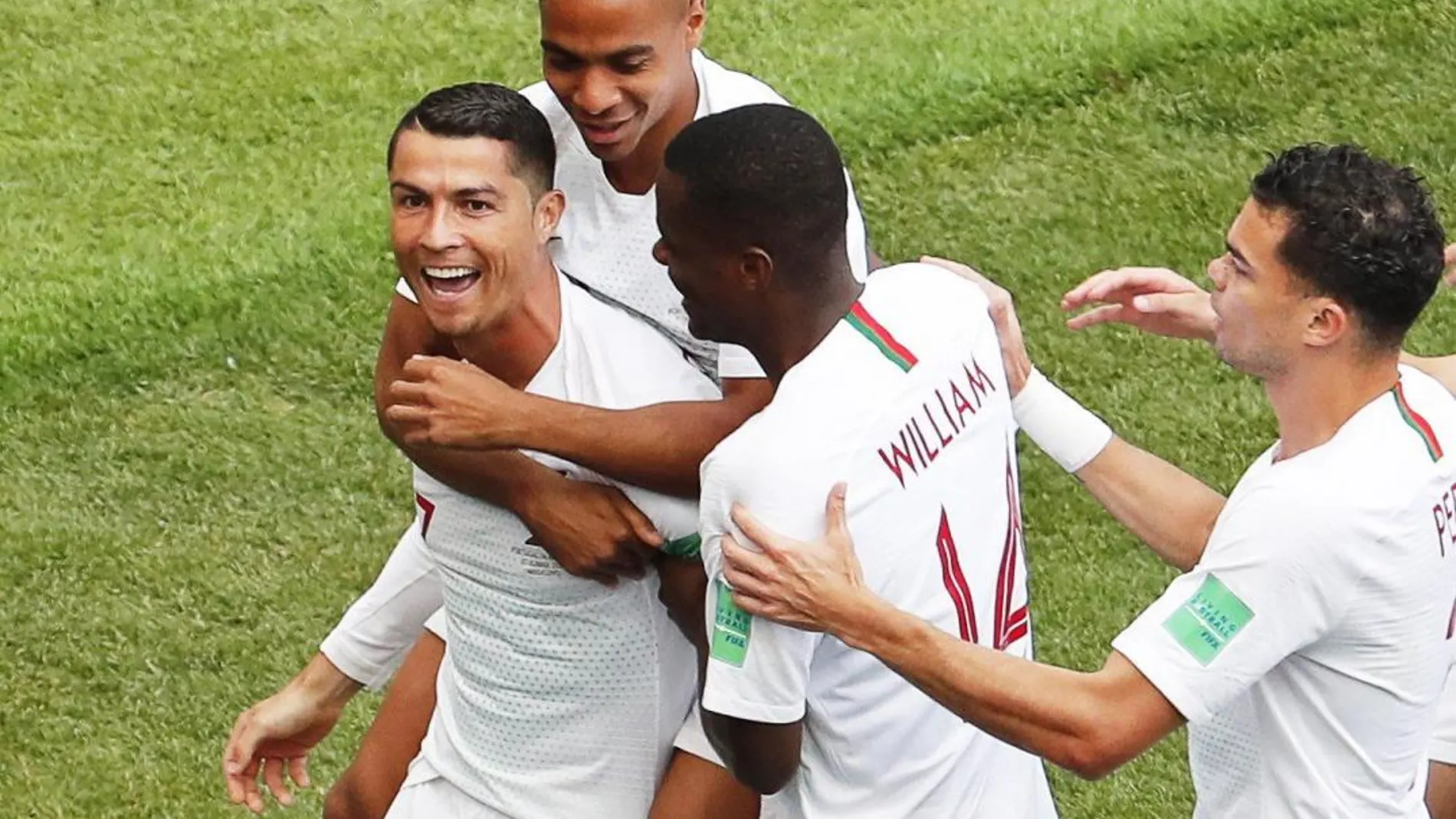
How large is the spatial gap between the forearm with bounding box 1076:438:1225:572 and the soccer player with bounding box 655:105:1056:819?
0.63 m

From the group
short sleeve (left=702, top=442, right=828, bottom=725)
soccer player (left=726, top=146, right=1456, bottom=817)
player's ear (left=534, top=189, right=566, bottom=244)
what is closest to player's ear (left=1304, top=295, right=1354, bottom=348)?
soccer player (left=726, top=146, right=1456, bottom=817)

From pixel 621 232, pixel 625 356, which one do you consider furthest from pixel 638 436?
pixel 621 232

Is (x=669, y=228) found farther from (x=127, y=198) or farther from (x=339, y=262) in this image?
(x=127, y=198)

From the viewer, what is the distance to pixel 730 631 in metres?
3.01

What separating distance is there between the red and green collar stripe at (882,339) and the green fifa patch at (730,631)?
366 millimetres

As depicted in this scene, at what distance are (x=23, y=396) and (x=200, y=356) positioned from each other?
0.55 metres

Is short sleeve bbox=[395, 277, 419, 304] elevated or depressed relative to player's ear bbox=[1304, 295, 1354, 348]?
depressed

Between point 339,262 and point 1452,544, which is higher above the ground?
point 1452,544

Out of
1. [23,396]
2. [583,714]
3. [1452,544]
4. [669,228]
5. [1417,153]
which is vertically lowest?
[23,396]

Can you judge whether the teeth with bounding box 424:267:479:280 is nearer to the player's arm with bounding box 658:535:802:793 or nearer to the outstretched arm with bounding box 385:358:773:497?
the outstretched arm with bounding box 385:358:773:497

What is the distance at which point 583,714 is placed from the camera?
3479mm

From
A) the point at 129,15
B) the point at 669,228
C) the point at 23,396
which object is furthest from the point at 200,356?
the point at 669,228

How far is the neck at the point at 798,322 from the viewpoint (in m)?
3.05

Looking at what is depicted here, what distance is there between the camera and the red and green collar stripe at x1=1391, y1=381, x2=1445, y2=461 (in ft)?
10.3
